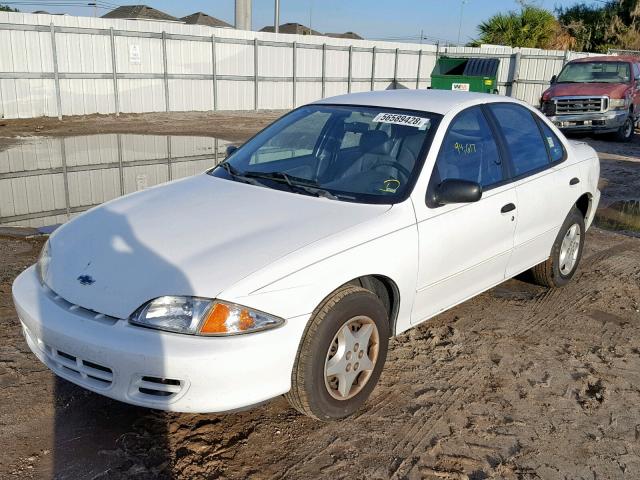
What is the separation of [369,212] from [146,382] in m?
1.45

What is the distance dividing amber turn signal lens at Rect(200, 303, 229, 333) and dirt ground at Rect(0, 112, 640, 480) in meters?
0.67

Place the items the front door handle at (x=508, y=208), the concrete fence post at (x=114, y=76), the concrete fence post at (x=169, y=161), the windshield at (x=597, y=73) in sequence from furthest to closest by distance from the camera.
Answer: the concrete fence post at (x=114, y=76)
the windshield at (x=597, y=73)
the concrete fence post at (x=169, y=161)
the front door handle at (x=508, y=208)

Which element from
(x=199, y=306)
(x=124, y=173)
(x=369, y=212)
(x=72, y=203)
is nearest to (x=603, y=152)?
(x=124, y=173)

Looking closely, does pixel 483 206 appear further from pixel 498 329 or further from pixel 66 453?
pixel 66 453

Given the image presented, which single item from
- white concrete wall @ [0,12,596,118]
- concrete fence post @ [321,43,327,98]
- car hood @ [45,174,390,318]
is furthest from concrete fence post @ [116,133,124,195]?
concrete fence post @ [321,43,327,98]

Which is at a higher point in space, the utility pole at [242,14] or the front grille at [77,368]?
the utility pole at [242,14]

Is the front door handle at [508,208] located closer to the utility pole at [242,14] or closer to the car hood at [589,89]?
the car hood at [589,89]

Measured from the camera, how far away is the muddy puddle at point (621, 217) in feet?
24.7

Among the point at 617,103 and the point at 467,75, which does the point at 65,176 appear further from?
the point at 467,75

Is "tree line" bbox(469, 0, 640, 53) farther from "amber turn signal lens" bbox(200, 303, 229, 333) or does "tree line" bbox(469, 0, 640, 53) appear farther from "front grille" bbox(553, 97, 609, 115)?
"amber turn signal lens" bbox(200, 303, 229, 333)

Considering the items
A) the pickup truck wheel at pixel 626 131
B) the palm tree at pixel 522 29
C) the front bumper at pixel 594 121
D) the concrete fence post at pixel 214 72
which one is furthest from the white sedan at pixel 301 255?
the palm tree at pixel 522 29

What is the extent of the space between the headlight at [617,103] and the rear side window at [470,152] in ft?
43.2

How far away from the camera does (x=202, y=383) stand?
8.77ft

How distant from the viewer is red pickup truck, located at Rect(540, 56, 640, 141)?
617 inches
